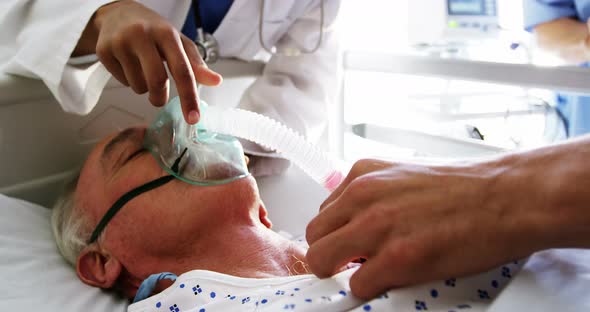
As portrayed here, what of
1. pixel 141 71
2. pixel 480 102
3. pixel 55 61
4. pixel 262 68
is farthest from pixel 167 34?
pixel 480 102

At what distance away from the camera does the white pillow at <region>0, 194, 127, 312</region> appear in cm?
100

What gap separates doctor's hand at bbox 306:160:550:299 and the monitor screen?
2271 millimetres

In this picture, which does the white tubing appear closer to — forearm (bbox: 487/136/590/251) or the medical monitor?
forearm (bbox: 487/136/590/251)

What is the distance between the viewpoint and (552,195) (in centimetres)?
59

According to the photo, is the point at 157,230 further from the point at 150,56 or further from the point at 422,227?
the point at 422,227

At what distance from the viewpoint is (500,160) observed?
0.68 metres

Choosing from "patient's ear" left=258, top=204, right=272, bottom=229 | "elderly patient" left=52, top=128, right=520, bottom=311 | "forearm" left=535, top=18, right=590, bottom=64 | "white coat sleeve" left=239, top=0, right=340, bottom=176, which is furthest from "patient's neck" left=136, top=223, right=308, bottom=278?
"forearm" left=535, top=18, right=590, bottom=64

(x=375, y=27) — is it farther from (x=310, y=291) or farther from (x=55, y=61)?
(x=310, y=291)

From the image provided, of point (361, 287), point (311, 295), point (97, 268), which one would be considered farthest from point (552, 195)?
point (97, 268)

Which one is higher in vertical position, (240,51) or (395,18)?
(240,51)

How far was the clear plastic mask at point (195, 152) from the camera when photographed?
3.75ft

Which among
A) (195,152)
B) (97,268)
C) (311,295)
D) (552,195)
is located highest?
(552,195)

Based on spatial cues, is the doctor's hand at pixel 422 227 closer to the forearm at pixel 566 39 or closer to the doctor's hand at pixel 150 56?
the doctor's hand at pixel 150 56

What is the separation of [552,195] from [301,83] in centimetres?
126
